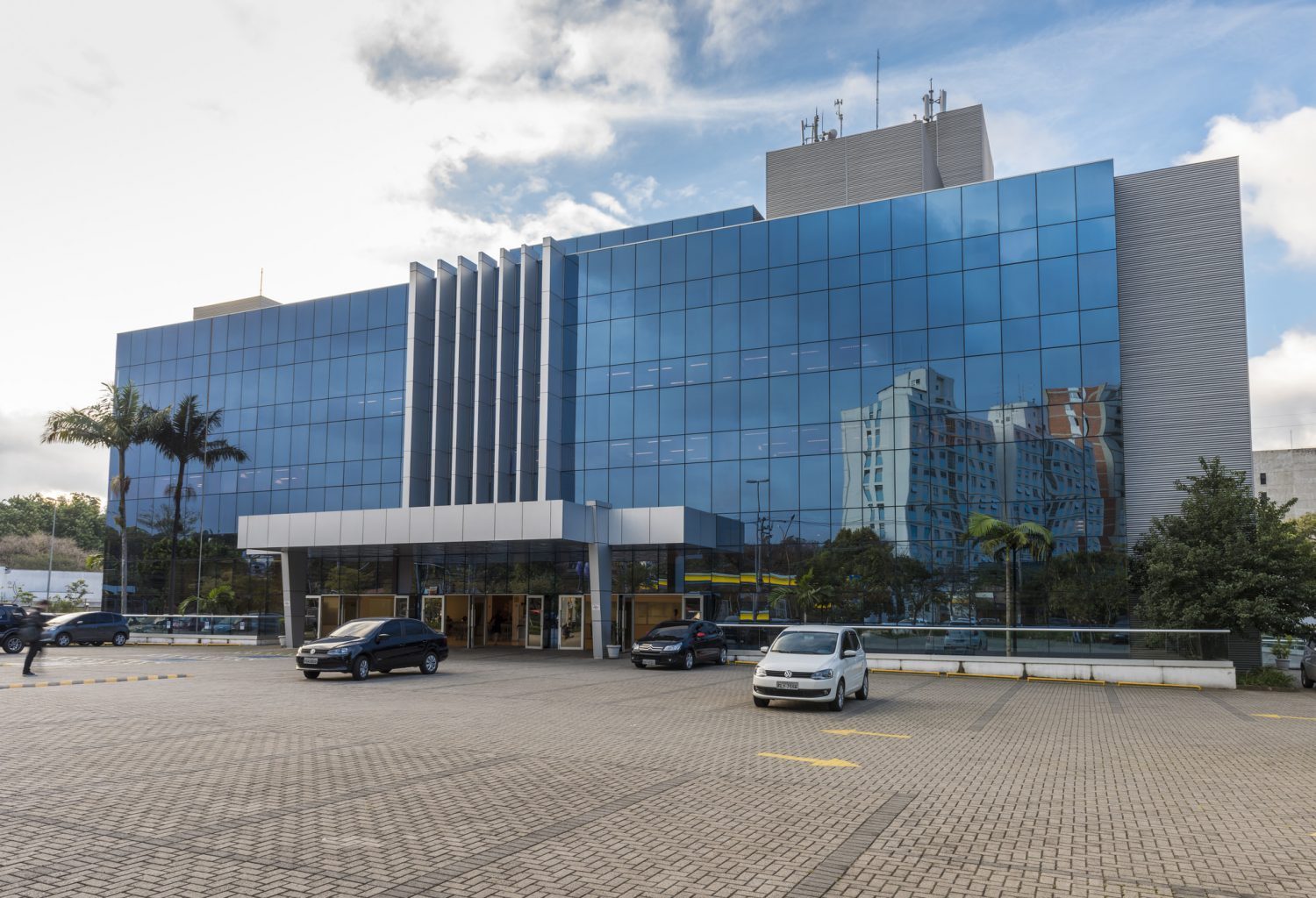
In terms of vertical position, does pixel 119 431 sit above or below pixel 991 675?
above

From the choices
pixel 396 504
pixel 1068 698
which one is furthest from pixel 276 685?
pixel 396 504

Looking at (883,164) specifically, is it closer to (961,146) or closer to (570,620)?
(961,146)

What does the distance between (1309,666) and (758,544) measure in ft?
58.7

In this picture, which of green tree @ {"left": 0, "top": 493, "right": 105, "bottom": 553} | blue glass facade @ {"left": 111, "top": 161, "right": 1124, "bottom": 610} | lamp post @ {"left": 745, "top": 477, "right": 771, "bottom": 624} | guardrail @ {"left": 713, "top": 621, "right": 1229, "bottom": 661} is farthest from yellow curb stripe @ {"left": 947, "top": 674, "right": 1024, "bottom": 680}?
green tree @ {"left": 0, "top": 493, "right": 105, "bottom": 553}

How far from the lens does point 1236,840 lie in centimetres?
837

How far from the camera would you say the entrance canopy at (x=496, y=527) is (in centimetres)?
3158

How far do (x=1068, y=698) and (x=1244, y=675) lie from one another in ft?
24.0

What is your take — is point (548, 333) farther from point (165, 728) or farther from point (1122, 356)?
point (165, 728)

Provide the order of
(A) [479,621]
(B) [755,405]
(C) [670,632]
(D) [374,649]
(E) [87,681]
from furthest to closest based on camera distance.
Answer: (A) [479,621] → (B) [755,405] → (C) [670,632] → (D) [374,649] → (E) [87,681]

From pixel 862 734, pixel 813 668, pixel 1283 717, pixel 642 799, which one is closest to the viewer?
pixel 642 799

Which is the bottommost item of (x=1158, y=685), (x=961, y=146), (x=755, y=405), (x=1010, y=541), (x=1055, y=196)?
(x=1158, y=685)

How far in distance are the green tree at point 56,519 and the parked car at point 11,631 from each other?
7745 centimetres

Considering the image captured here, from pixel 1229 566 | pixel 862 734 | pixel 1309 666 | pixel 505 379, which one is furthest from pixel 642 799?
pixel 505 379

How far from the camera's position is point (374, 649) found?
81.0 ft
